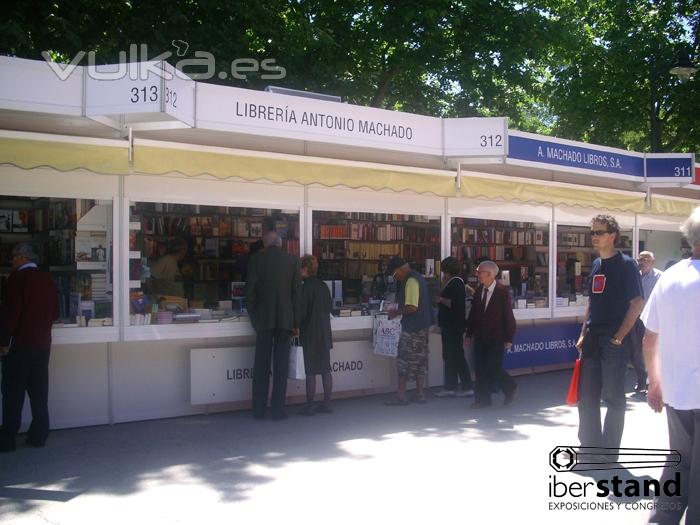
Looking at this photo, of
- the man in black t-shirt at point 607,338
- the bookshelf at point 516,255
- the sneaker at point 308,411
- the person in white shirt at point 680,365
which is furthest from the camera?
the bookshelf at point 516,255

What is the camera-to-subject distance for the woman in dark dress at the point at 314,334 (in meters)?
7.94

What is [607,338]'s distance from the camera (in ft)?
18.7

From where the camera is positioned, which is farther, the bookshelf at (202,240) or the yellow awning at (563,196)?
the yellow awning at (563,196)

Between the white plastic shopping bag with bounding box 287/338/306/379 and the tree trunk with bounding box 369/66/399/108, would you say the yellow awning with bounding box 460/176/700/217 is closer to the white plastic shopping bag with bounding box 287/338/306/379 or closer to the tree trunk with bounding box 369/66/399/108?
the white plastic shopping bag with bounding box 287/338/306/379

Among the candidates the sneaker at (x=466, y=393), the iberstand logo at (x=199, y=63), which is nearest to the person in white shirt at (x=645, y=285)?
the sneaker at (x=466, y=393)

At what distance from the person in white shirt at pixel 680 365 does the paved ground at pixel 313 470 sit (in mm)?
757

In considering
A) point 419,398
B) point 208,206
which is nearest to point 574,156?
point 419,398

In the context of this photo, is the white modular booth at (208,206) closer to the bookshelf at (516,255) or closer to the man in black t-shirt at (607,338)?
the bookshelf at (516,255)

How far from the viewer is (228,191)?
805 cm

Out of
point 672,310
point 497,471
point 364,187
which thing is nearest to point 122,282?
point 364,187

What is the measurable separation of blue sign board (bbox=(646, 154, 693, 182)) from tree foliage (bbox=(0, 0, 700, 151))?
495 centimetres

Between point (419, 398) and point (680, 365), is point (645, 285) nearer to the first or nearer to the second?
point (419, 398)

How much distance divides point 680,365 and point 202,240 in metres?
5.86

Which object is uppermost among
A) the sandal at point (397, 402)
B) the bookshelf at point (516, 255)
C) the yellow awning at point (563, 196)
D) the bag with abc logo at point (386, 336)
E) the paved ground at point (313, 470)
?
the yellow awning at point (563, 196)
